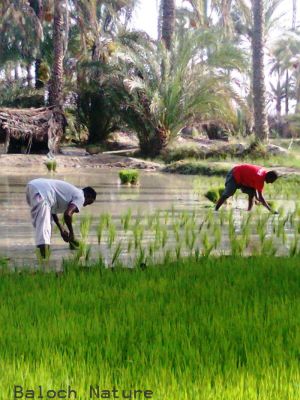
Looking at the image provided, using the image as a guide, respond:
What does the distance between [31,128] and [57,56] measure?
12.1 feet

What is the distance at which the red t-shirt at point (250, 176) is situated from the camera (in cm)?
993

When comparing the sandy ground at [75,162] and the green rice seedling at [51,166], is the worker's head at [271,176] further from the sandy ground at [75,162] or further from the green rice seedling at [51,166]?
the sandy ground at [75,162]

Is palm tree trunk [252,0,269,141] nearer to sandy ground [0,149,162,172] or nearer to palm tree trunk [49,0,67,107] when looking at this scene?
sandy ground [0,149,162,172]

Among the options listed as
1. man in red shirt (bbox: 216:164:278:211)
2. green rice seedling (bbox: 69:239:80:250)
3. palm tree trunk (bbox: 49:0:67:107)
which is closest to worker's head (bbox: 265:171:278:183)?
man in red shirt (bbox: 216:164:278:211)

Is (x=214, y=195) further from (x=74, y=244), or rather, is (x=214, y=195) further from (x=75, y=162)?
(x=75, y=162)

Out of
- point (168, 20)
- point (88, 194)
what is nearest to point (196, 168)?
point (168, 20)

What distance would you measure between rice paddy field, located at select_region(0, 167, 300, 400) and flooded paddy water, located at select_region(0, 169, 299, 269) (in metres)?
0.18

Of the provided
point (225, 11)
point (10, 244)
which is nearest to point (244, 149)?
point (225, 11)

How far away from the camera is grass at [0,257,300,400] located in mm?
3018

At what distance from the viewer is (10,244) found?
7.70 meters

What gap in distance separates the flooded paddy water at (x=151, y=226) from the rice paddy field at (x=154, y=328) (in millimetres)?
180

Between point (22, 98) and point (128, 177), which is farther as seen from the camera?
point (22, 98)

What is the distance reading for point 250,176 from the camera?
10062mm

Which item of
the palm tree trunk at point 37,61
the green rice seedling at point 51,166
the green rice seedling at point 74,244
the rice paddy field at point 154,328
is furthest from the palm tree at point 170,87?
the rice paddy field at point 154,328
